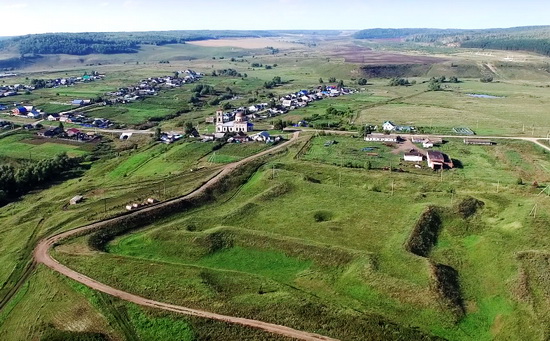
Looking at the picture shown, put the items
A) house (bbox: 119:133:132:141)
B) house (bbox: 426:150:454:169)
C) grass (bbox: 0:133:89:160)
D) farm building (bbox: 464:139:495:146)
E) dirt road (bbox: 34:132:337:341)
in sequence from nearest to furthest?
dirt road (bbox: 34:132:337:341)
house (bbox: 426:150:454:169)
farm building (bbox: 464:139:495:146)
grass (bbox: 0:133:89:160)
house (bbox: 119:133:132:141)

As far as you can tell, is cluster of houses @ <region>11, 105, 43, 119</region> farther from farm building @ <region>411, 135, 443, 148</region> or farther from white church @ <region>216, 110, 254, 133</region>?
farm building @ <region>411, 135, 443, 148</region>

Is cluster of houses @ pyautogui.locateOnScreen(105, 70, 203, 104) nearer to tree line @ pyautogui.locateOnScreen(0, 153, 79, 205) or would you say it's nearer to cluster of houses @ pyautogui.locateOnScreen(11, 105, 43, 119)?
cluster of houses @ pyautogui.locateOnScreen(11, 105, 43, 119)

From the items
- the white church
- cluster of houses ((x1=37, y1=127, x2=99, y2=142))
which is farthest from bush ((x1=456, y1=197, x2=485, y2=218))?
cluster of houses ((x1=37, y1=127, x2=99, y2=142))

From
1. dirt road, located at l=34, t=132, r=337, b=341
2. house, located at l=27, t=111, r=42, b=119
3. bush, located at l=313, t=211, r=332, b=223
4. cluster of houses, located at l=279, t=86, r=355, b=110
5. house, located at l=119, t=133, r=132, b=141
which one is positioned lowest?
dirt road, located at l=34, t=132, r=337, b=341

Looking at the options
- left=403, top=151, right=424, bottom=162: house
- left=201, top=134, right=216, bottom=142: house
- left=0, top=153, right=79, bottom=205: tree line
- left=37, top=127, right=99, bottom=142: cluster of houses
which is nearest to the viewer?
left=0, top=153, right=79, bottom=205: tree line

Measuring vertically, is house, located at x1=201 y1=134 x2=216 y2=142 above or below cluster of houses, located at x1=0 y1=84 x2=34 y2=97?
below

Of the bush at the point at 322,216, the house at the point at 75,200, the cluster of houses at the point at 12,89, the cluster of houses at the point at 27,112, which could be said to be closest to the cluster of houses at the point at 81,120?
Result: the cluster of houses at the point at 27,112

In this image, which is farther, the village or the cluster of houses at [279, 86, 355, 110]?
the cluster of houses at [279, 86, 355, 110]

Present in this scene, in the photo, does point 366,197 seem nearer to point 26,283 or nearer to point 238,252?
point 238,252
